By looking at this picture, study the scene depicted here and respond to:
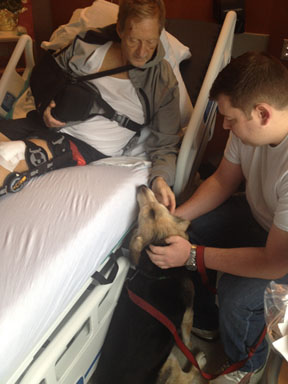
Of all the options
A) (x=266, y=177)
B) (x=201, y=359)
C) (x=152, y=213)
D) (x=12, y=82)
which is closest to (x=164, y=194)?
(x=152, y=213)

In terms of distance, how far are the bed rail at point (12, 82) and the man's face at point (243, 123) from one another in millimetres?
1150

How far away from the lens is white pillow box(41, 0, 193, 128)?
1.62 meters

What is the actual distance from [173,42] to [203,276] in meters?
1.08

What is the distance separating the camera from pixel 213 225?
58.0 inches

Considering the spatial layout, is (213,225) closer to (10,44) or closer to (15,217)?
(15,217)

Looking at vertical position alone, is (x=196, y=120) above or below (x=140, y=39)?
below

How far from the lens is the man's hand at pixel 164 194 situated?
4.30 feet

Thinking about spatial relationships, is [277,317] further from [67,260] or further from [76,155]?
[76,155]

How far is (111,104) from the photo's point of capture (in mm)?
1455

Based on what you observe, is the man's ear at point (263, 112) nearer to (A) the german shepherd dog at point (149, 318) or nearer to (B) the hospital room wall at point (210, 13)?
(A) the german shepherd dog at point (149, 318)

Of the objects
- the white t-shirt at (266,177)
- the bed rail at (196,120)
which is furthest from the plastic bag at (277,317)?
the bed rail at (196,120)

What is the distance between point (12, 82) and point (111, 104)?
2.20 ft

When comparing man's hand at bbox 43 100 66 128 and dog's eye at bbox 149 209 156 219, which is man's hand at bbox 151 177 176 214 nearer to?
dog's eye at bbox 149 209 156 219

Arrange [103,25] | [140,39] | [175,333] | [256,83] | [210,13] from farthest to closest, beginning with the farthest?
1. [210,13]
2. [103,25]
3. [140,39]
4. [175,333]
5. [256,83]
